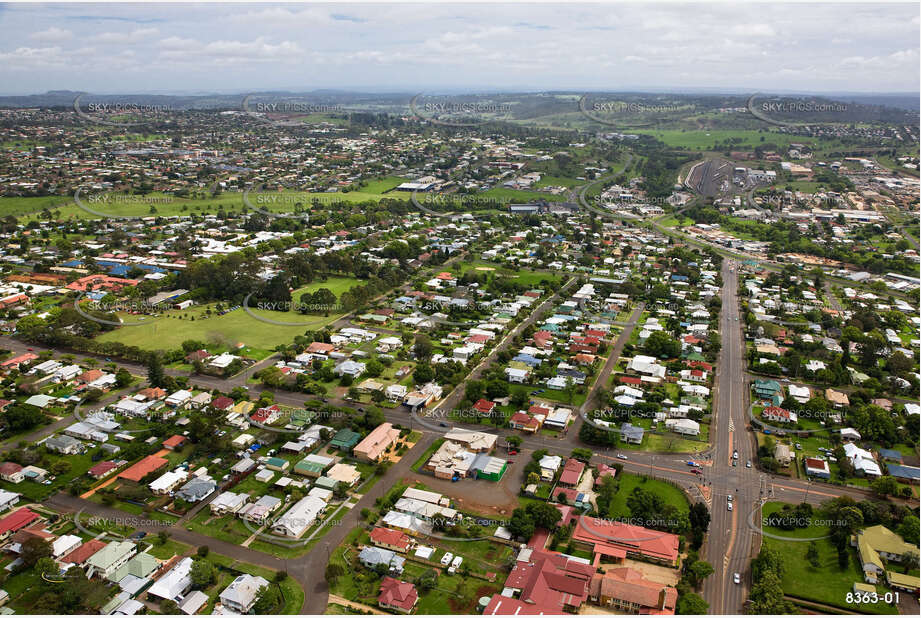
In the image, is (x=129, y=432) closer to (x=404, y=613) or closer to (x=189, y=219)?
(x=404, y=613)

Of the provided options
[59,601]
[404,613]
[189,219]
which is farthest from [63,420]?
[189,219]

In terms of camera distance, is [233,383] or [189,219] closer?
[233,383]

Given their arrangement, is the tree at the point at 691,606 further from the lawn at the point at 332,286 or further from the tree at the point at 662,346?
the lawn at the point at 332,286

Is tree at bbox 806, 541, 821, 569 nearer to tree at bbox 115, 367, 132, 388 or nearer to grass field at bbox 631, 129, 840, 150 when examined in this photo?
tree at bbox 115, 367, 132, 388

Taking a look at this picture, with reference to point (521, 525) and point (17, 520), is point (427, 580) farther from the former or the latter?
point (17, 520)

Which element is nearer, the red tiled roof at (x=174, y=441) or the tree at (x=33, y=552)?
the tree at (x=33, y=552)

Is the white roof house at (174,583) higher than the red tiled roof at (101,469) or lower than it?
lower

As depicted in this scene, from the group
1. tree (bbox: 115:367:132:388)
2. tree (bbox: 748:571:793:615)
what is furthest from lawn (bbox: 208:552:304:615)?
tree (bbox: 115:367:132:388)

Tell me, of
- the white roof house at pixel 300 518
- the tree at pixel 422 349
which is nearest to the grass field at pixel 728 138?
the tree at pixel 422 349
